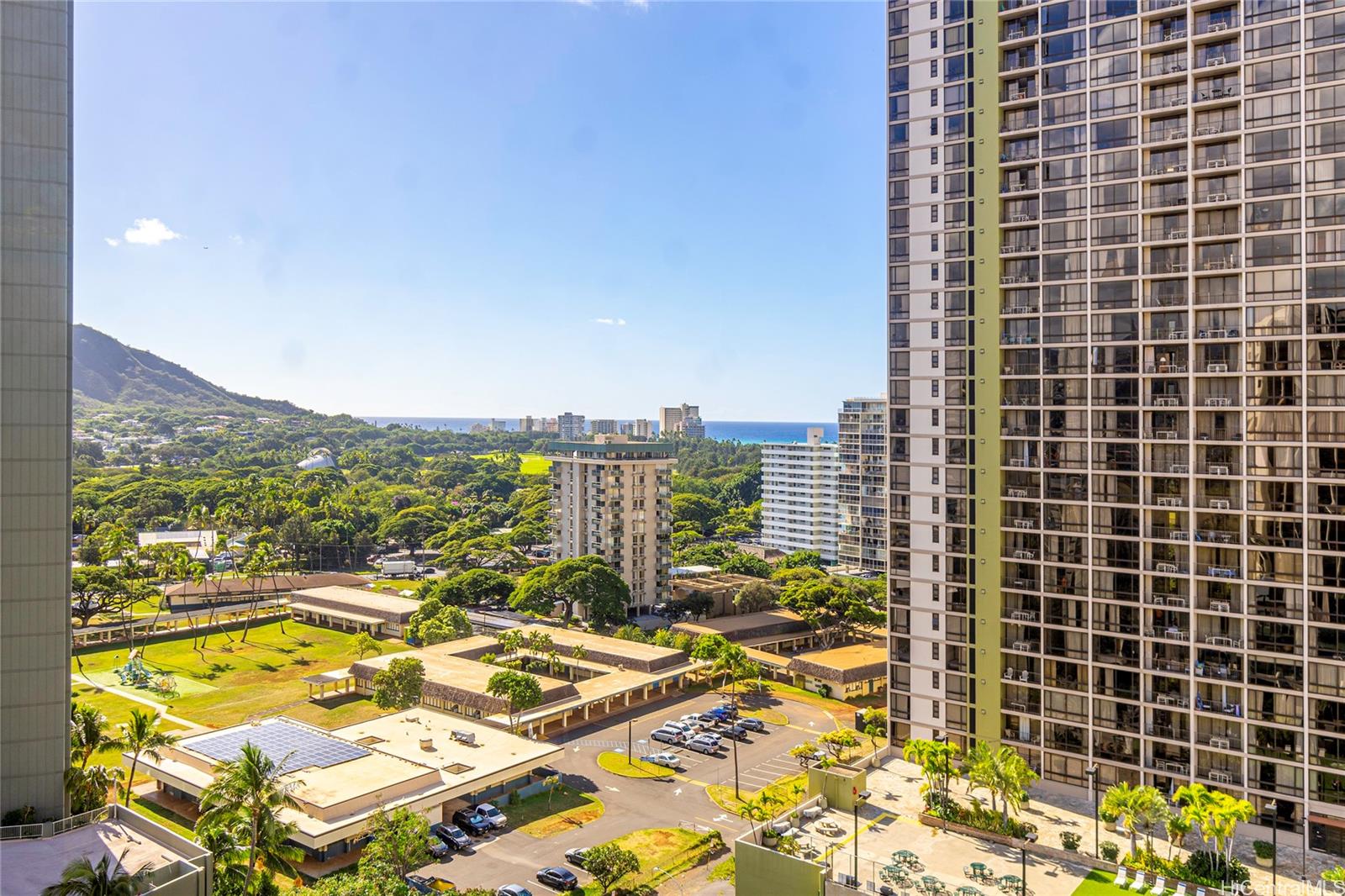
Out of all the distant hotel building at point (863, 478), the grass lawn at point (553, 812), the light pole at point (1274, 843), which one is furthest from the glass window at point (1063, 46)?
the distant hotel building at point (863, 478)

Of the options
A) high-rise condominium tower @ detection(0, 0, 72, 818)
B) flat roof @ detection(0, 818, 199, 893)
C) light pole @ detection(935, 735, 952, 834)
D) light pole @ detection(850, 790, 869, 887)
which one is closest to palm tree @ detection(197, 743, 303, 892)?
flat roof @ detection(0, 818, 199, 893)

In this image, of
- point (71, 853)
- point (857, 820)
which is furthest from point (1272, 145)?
point (71, 853)

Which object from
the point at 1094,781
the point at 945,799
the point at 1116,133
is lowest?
the point at 945,799

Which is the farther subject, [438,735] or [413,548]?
[413,548]

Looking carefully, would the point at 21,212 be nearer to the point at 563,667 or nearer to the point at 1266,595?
the point at 563,667

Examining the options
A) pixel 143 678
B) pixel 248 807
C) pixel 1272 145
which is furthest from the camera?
pixel 143 678

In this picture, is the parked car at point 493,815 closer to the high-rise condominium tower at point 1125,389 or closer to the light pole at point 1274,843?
the high-rise condominium tower at point 1125,389

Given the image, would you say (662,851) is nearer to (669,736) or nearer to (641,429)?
(669,736)

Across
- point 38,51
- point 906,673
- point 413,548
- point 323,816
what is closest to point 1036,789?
point 906,673
